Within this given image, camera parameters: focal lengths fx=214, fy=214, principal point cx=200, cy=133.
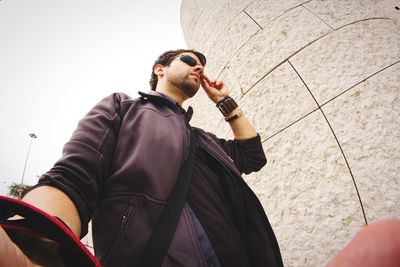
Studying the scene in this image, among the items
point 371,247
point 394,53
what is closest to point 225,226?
point 371,247

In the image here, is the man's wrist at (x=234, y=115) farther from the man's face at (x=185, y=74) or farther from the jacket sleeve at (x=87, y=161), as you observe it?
the jacket sleeve at (x=87, y=161)

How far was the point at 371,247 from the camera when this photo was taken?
268 mm

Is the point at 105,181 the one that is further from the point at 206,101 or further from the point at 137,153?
the point at 206,101

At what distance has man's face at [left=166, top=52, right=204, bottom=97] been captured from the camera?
163cm

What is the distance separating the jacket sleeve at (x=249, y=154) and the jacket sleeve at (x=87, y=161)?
0.97 meters

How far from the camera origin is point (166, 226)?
801mm

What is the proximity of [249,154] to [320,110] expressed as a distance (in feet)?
2.39

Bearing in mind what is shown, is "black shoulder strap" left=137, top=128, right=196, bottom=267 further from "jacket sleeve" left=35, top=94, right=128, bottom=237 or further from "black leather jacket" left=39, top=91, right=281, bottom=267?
"jacket sleeve" left=35, top=94, right=128, bottom=237

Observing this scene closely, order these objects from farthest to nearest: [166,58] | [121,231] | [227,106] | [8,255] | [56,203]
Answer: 1. [166,58]
2. [227,106]
3. [121,231]
4. [56,203]
5. [8,255]

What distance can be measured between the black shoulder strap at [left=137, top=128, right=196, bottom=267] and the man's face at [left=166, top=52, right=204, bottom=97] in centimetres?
82

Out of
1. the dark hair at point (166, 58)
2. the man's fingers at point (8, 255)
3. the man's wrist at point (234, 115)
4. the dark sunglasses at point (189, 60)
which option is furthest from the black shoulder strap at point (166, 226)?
the dark hair at point (166, 58)

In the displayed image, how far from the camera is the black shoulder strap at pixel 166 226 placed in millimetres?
729

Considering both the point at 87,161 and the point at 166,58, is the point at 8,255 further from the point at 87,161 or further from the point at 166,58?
the point at 166,58

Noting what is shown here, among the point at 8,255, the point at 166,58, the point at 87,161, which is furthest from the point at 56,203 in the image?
the point at 166,58
